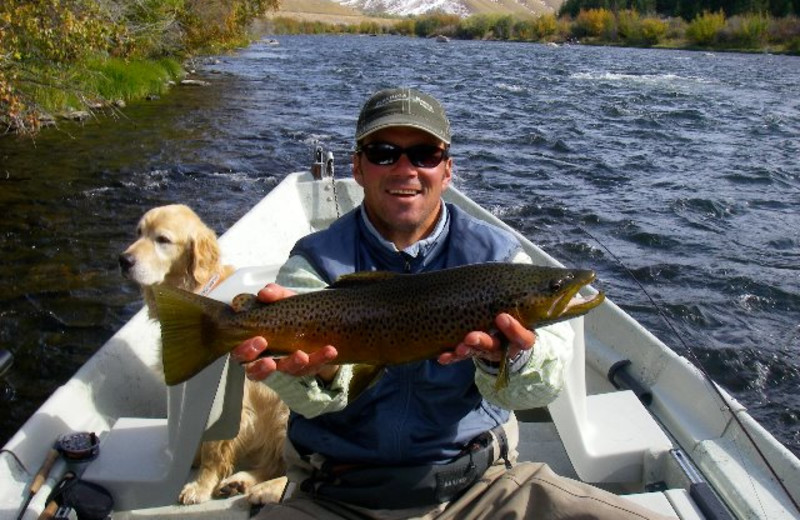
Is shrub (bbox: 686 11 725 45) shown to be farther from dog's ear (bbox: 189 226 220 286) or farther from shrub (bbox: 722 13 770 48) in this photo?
dog's ear (bbox: 189 226 220 286)

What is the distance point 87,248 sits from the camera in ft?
37.3

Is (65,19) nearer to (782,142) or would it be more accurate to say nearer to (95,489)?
(95,489)

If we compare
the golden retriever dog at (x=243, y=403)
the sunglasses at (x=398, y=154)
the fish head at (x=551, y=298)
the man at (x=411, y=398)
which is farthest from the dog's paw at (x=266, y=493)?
the fish head at (x=551, y=298)

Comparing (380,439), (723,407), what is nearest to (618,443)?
(723,407)

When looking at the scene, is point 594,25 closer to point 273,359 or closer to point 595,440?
point 595,440

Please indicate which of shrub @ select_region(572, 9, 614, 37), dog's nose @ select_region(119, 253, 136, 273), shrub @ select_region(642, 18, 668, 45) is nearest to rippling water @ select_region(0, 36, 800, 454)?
dog's nose @ select_region(119, 253, 136, 273)

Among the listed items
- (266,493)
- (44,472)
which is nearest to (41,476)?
(44,472)

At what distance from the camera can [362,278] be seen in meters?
2.80

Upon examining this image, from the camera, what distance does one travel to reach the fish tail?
2.69 meters

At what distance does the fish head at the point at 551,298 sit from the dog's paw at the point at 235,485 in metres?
2.27

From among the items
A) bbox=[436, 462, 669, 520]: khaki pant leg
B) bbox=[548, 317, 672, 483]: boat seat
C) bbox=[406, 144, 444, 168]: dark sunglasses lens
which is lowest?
bbox=[548, 317, 672, 483]: boat seat

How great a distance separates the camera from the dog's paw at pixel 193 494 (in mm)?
4023

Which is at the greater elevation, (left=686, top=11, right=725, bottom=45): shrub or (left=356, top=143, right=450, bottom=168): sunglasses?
(left=356, top=143, right=450, bottom=168): sunglasses

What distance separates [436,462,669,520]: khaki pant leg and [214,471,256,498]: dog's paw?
1.51 metres
